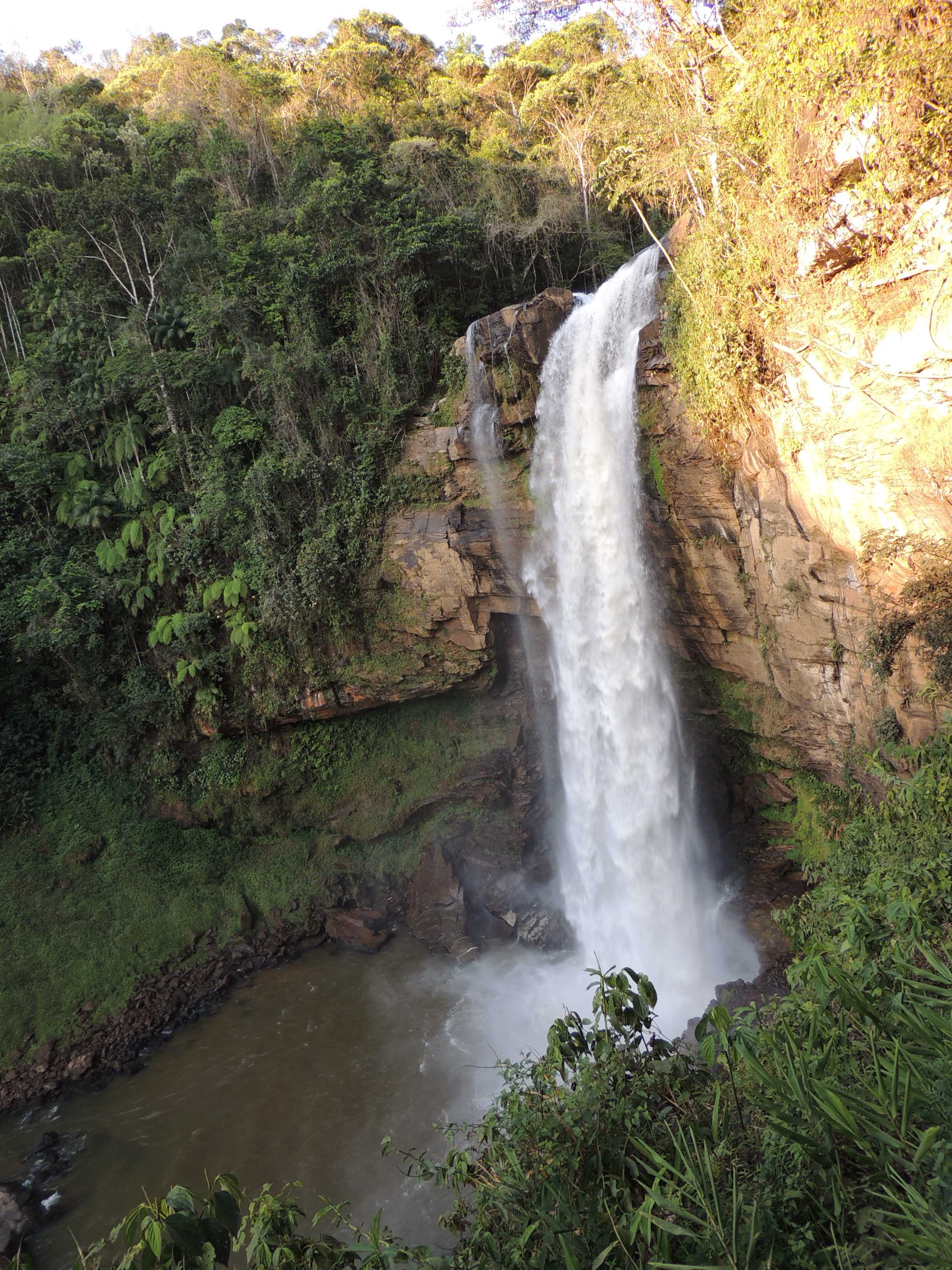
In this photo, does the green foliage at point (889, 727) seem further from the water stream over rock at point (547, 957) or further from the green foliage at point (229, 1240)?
the green foliage at point (229, 1240)

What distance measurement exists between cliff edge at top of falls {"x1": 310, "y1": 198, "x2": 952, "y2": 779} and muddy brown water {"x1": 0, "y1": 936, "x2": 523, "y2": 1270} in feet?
17.7

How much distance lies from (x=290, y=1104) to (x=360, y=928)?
11.7 feet

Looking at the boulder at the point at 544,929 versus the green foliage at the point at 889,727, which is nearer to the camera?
the green foliage at the point at 889,727

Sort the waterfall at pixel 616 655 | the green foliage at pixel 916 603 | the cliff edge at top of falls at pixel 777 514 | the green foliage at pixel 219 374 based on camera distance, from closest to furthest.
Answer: the cliff edge at top of falls at pixel 777 514
the green foliage at pixel 916 603
the waterfall at pixel 616 655
the green foliage at pixel 219 374

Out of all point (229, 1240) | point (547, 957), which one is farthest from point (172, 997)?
point (229, 1240)

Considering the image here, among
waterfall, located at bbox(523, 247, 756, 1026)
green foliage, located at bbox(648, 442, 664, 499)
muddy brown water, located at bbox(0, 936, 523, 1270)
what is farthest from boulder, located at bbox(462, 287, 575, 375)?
muddy brown water, located at bbox(0, 936, 523, 1270)

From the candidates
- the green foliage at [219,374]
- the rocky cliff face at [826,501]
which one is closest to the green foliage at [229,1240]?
the rocky cliff face at [826,501]

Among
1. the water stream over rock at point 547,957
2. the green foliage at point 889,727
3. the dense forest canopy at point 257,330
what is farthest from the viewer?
the dense forest canopy at point 257,330

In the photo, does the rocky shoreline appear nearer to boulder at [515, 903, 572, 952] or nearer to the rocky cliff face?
boulder at [515, 903, 572, 952]

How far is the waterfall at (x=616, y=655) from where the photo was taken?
11.6 m

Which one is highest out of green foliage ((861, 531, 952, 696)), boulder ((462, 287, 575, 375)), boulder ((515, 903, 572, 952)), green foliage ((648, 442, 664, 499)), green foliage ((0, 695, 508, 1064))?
boulder ((462, 287, 575, 375))

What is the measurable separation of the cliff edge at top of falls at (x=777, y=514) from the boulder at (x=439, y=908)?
342cm

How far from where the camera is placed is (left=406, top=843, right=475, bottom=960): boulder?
41.9 ft

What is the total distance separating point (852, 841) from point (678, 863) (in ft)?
13.8
